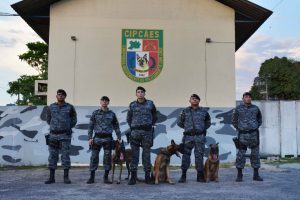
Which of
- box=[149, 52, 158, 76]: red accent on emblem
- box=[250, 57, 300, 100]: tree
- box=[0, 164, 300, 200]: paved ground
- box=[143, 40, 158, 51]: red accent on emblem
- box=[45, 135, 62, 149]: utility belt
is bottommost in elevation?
box=[0, 164, 300, 200]: paved ground

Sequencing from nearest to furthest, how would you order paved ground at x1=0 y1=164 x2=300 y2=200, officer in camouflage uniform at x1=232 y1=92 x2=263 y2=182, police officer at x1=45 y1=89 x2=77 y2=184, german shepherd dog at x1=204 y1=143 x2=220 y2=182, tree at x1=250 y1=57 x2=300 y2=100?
paved ground at x1=0 y1=164 x2=300 y2=200 → police officer at x1=45 y1=89 x2=77 y2=184 → german shepherd dog at x1=204 y1=143 x2=220 y2=182 → officer in camouflage uniform at x1=232 y1=92 x2=263 y2=182 → tree at x1=250 y1=57 x2=300 y2=100

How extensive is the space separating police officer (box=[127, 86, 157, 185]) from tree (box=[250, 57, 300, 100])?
48.5 metres

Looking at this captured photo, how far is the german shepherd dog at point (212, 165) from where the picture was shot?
8.33 metres

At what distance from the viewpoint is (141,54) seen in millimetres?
12953

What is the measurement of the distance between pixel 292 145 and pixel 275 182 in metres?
6.10

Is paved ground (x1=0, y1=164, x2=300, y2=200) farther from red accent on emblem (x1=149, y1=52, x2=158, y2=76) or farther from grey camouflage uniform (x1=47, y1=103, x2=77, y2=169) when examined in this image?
red accent on emblem (x1=149, y1=52, x2=158, y2=76)

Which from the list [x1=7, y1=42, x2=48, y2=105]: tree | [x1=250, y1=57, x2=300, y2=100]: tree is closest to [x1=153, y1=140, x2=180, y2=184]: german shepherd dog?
[x1=7, y1=42, x2=48, y2=105]: tree

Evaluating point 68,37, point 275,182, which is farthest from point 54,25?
point 275,182

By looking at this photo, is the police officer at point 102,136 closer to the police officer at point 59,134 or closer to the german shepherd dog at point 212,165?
the police officer at point 59,134

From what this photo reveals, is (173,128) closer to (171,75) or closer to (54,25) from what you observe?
(171,75)

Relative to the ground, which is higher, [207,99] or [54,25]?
[54,25]

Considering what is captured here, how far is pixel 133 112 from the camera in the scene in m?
8.20

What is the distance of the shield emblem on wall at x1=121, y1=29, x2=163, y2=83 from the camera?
12945 millimetres

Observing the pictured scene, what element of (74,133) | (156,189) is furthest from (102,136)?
(74,133)
